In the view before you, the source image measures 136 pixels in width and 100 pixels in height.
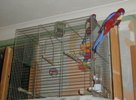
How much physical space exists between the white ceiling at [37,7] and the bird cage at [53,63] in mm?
161

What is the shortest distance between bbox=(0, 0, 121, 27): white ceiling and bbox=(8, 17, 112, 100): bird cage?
0.53ft

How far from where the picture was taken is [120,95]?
3.73 ft

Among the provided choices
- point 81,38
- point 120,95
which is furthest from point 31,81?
point 120,95

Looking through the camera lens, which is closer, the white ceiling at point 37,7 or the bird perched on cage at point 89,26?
the bird perched on cage at point 89,26

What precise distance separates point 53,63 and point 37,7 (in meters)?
0.44

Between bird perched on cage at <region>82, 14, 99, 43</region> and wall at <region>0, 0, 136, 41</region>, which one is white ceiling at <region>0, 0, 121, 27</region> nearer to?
wall at <region>0, 0, 136, 41</region>

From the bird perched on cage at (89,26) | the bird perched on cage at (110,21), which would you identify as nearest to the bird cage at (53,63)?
the bird perched on cage at (89,26)

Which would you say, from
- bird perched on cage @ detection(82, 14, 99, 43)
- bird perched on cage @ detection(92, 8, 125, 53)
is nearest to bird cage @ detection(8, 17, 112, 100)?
bird perched on cage @ detection(82, 14, 99, 43)

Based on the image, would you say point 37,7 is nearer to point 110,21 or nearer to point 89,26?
point 89,26

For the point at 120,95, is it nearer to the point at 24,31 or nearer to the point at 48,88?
the point at 48,88

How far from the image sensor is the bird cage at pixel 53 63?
1266 mm

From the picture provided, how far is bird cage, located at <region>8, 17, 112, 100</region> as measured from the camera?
1266 millimetres

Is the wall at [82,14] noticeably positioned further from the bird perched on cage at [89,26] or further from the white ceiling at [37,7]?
the bird perched on cage at [89,26]

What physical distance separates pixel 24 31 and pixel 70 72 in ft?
1.45
